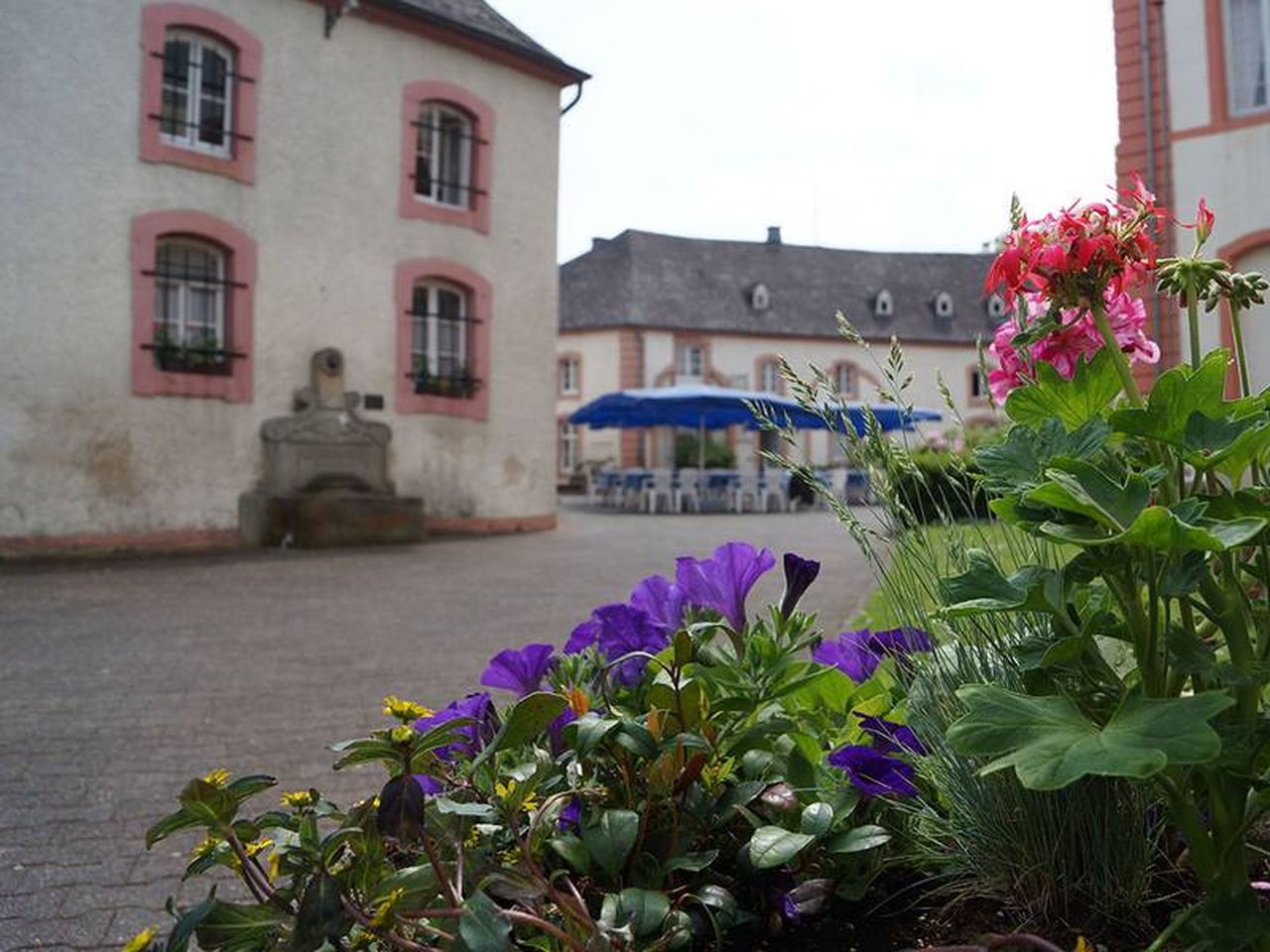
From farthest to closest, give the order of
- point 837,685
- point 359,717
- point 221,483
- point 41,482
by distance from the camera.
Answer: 1. point 221,483
2. point 41,482
3. point 359,717
4. point 837,685

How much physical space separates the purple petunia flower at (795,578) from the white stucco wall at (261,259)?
1145cm

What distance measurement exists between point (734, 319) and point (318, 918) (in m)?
39.0

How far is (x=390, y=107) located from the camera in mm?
13891

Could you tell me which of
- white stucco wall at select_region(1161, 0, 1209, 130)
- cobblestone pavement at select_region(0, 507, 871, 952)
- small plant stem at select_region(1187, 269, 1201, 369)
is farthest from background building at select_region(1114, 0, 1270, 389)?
small plant stem at select_region(1187, 269, 1201, 369)

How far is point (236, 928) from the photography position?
40.0 inches

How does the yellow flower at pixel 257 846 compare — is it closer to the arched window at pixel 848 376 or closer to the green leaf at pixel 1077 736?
the green leaf at pixel 1077 736

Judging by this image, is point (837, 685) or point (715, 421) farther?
point (715, 421)

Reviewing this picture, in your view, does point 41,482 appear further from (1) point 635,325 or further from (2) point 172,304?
(1) point 635,325

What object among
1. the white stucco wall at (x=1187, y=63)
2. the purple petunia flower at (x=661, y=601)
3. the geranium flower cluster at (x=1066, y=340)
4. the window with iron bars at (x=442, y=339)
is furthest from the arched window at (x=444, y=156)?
the geranium flower cluster at (x=1066, y=340)

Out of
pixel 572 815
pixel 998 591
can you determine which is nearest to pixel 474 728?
pixel 572 815

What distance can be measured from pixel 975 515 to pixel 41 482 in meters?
11.7

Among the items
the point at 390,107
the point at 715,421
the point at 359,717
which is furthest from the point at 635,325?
the point at 359,717

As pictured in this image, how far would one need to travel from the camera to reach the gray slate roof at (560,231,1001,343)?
1506 inches

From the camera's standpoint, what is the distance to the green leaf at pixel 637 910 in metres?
1.03
